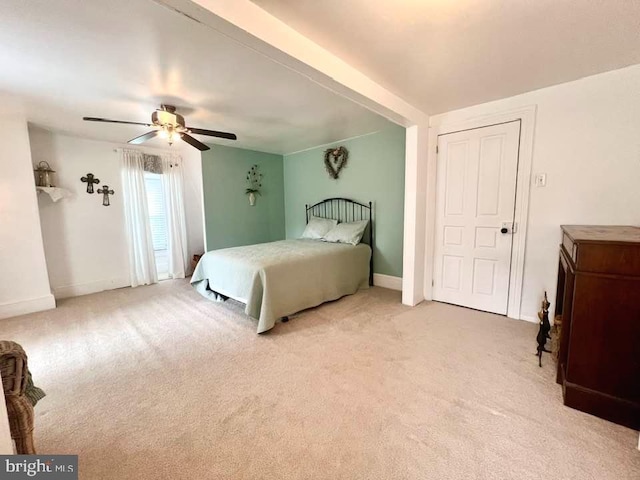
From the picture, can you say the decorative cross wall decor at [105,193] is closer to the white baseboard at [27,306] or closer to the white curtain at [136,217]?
the white curtain at [136,217]

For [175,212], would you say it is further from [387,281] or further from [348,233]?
[387,281]

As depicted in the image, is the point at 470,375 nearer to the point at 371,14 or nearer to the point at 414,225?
the point at 414,225

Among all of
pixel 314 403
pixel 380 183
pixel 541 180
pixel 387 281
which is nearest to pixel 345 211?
pixel 380 183

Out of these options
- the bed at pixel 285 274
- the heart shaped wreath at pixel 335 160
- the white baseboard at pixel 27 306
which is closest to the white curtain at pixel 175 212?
the bed at pixel 285 274

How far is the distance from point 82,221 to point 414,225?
4746mm

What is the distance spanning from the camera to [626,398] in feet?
4.83

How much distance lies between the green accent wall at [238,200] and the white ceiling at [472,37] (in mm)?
3216

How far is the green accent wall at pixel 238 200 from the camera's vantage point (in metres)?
4.58

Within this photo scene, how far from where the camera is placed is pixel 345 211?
4527 millimetres

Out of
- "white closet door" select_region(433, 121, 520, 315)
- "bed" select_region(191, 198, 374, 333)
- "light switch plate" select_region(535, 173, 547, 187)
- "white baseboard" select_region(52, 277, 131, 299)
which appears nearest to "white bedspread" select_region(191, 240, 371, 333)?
"bed" select_region(191, 198, 374, 333)

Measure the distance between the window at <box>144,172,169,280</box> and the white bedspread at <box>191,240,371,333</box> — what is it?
1.54 m

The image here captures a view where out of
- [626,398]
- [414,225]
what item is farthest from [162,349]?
[626,398]

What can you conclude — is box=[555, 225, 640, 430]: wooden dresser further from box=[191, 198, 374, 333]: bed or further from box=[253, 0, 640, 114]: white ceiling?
box=[191, 198, 374, 333]: bed

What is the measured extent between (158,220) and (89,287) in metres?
1.44
